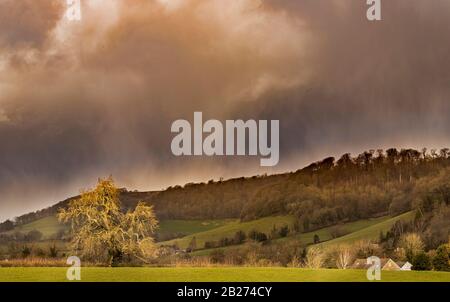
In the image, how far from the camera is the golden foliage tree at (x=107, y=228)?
34375 millimetres

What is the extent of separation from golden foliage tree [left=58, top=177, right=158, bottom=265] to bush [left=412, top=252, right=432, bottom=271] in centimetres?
1385

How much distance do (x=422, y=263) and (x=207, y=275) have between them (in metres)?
11.7

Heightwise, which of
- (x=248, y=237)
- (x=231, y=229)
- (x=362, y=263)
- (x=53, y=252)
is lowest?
(x=362, y=263)

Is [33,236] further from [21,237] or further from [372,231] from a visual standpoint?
[372,231]

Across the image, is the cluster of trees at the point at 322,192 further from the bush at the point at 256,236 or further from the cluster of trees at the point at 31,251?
the cluster of trees at the point at 31,251

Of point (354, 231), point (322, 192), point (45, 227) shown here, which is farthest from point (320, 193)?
point (45, 227)

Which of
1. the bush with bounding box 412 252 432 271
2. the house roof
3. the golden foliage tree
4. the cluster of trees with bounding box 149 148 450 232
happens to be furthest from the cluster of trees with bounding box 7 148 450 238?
the bush with bounding box 412 252 432 271

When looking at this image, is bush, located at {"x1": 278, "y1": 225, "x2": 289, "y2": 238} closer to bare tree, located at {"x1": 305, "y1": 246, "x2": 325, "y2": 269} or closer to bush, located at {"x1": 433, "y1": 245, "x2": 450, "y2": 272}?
bare tree, located at {"x1": 305, "y1": 246, "x2": 325, "y2": 269}

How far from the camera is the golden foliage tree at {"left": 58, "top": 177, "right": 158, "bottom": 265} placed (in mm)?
34375

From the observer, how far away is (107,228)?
113ft

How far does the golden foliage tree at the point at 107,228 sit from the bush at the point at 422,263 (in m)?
13.8

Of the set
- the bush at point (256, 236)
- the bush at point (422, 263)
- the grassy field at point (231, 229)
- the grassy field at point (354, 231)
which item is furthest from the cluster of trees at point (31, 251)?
the bush at point (422, 263)

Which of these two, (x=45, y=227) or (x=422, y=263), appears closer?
(x=422, y=263)

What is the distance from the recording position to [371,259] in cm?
4234
